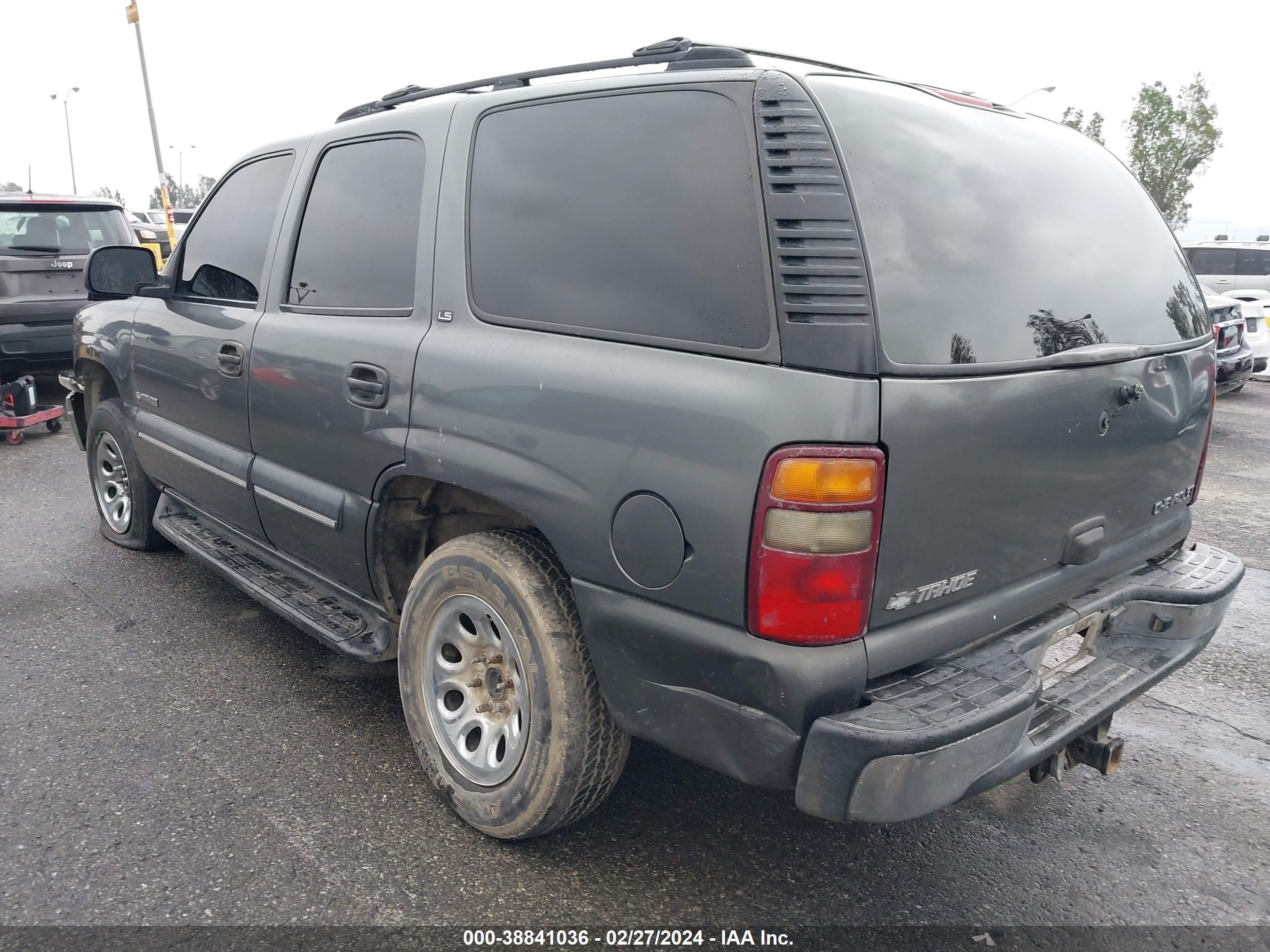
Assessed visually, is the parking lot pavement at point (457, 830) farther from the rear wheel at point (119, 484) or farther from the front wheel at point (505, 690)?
the rear wheel at point (119, 484)

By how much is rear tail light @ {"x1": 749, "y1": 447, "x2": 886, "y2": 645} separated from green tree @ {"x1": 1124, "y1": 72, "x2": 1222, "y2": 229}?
3652 cm

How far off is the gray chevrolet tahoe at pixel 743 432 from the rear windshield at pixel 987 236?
1 cm

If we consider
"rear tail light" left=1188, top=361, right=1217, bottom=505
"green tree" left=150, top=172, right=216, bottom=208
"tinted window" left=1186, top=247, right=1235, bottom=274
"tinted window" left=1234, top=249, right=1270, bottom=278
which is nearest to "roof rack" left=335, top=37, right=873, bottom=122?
"rear tail light" left=1188, top=361, right=1217, bottom=505

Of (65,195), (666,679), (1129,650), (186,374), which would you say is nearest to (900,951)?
(666,679)

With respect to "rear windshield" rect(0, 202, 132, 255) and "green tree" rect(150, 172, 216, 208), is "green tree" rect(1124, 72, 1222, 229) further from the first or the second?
"green tree" rect(150, 172, 216, 208)

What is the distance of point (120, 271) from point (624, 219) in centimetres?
300

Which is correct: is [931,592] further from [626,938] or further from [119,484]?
[119,484]

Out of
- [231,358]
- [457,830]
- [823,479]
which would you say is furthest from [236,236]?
[823,479]

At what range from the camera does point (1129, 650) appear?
2.65 m

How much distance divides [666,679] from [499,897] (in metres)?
0.78

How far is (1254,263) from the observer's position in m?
16.4

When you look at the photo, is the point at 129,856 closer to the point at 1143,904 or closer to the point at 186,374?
the point at 186,374

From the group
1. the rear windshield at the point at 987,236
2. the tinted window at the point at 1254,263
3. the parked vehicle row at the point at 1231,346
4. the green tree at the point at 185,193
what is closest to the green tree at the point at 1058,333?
the rear windshield at the point at 987,236

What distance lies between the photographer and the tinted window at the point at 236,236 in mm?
3508
